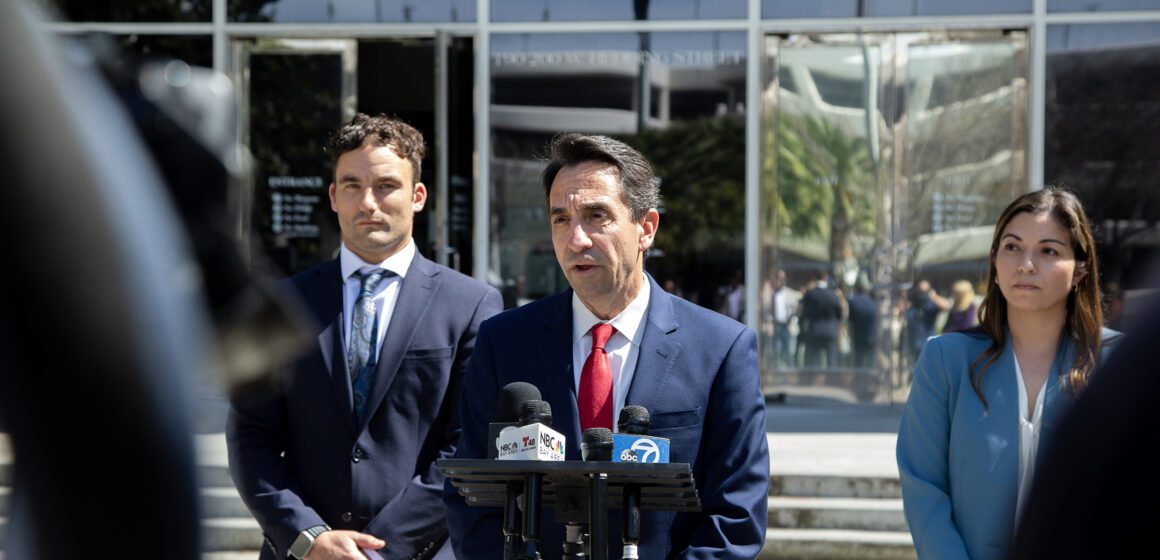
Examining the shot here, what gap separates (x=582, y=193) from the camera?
361 centimetres

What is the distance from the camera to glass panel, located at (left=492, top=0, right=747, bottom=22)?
11.4m

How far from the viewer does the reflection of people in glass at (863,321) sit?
452 inches

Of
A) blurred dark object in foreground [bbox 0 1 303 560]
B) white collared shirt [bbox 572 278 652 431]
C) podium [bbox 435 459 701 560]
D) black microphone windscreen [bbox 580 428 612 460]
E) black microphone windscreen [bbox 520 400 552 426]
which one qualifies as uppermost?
blurred dark object in foreground [bbox 0 1 303 560]

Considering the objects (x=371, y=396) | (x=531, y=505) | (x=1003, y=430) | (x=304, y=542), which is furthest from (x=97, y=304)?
(x=1003, y=430)

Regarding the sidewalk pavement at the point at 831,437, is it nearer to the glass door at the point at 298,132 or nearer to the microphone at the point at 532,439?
the glass door at the point at 298,132

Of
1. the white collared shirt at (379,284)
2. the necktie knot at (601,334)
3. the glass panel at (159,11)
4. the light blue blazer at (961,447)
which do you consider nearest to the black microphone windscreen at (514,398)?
the necktie knot at (601,334)

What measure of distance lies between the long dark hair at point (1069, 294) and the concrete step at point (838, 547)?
3949mm

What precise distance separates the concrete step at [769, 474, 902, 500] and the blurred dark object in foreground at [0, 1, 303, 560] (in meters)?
7.80

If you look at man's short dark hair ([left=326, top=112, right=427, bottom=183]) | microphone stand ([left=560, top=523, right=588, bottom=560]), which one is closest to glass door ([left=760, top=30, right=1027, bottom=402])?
man's short dark hair ([left=326, top=112, right=427, bottom=183])

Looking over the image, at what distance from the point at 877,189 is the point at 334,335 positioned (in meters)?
7.98

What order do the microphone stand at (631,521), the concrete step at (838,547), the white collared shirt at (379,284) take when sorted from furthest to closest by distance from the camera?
the concrete step at (838,547) < the white collared shirt at (379,284) < the microphone stand at (631,521)

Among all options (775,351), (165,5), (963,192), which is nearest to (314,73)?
(165,5)

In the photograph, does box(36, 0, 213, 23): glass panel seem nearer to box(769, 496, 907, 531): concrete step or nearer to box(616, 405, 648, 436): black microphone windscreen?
box(769, 496, 907, 531): concrete step

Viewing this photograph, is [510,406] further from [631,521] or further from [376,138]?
[376,138]
